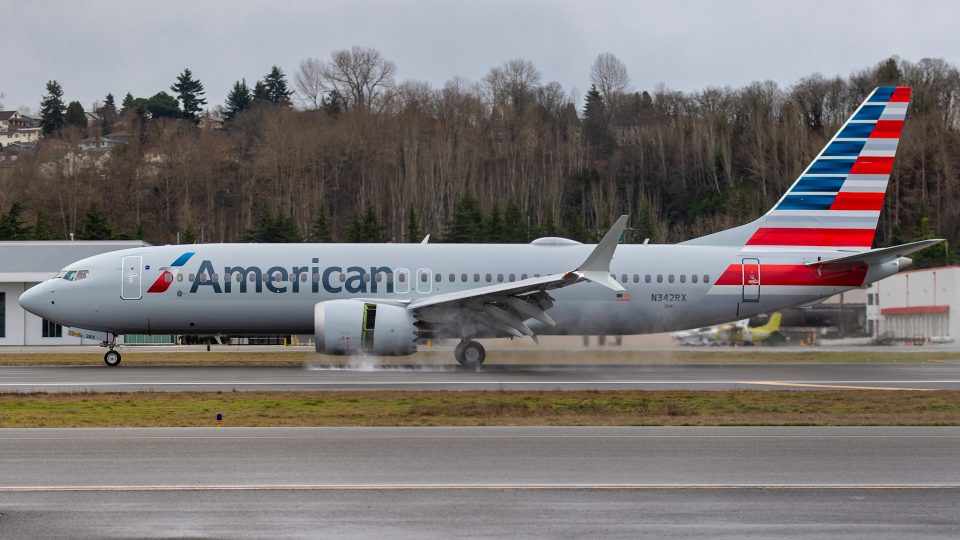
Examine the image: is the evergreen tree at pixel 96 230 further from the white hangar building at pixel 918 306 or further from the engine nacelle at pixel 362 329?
the engine nacelle at pixel 362 329

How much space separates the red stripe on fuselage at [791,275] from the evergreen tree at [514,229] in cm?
3474

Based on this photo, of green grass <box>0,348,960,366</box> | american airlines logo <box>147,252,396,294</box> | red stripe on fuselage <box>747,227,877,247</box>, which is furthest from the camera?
red stripe on fuselage <box>747,227,877,247</box>

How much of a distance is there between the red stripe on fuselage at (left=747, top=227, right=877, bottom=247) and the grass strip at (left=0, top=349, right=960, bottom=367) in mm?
3634

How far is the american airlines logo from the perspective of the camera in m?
34.2

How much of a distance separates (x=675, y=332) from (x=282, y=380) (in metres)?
13.5

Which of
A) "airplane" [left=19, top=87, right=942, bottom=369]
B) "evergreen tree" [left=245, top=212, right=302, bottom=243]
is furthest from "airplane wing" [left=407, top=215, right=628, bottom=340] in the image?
"evergreen tree" [left=245, top=212, right=302, bottom=243]

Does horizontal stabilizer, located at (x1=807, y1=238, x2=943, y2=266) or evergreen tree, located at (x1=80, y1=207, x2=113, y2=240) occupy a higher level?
evergreen tree, located at (x1=80, y1=207, x2=113, y2=240)

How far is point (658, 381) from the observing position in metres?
29.2

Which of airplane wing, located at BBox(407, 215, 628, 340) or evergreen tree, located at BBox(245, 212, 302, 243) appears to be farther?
evergreen tree, located at BBox(245, 212, 302, 243)

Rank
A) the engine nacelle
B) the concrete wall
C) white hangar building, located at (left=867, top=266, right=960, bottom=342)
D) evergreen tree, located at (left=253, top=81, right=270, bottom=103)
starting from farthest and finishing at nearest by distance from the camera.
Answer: evergreen tree, located at (left=253, top=81, right=270, bottom=103) < the concrete wall < white hangar building, located at (left=867, top=266, right=960, bottom=342) < the engine nacelle

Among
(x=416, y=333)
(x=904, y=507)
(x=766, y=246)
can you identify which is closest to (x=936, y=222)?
(x=766, y=246)

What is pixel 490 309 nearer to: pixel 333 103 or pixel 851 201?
pixel 851 201

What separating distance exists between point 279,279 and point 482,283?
571cm

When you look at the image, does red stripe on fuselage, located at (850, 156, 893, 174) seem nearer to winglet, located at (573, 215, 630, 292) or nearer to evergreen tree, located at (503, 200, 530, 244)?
winglet, located at (573, 215, 630, 292)
